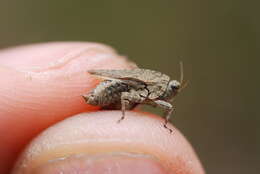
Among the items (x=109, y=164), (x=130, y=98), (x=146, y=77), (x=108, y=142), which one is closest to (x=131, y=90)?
(x=130, y=98)

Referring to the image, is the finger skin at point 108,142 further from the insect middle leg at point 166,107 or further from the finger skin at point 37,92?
the finger skin at point 37,92

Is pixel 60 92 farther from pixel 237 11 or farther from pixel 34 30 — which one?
pixel 237 11

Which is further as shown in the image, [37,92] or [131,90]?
[37,92]

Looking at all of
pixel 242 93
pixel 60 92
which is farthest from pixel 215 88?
pixel 60 92

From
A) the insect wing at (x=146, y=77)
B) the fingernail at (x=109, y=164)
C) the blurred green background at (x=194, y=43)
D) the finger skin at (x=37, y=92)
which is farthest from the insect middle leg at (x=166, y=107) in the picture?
the blurred green background at (x=194, y=43)

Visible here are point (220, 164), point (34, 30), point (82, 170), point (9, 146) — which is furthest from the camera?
point (34, 30)

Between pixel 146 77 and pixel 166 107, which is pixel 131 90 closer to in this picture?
pixel 146 77
